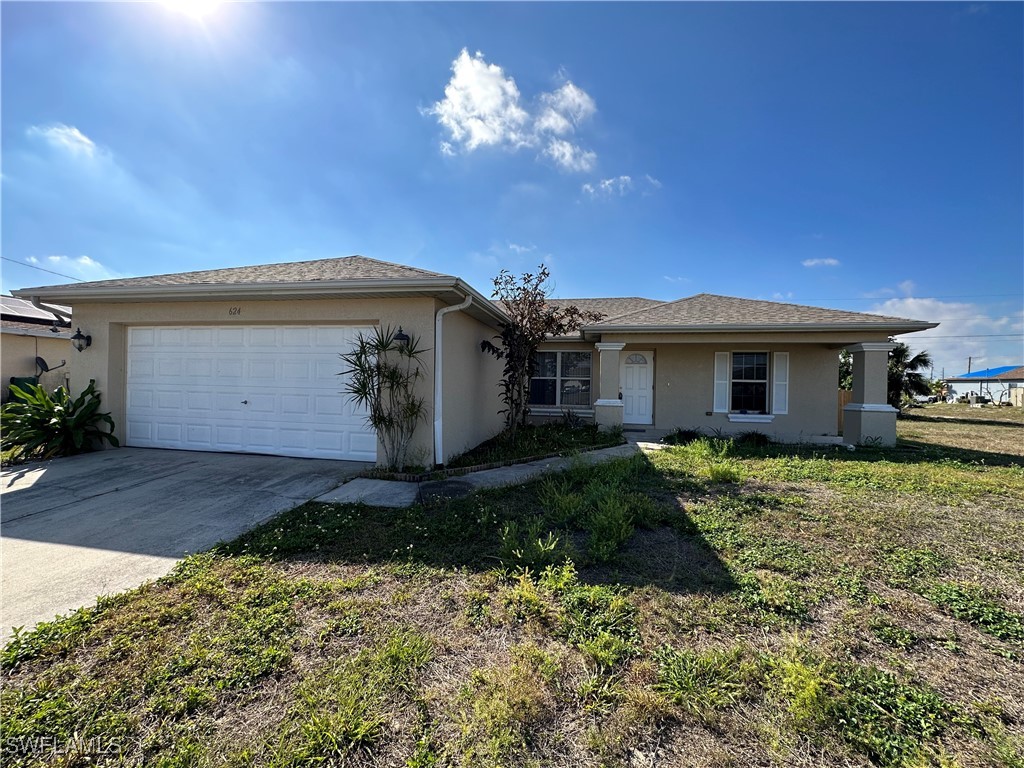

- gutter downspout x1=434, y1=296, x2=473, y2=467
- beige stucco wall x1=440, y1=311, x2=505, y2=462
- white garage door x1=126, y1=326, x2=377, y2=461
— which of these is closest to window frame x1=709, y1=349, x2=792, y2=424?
beige stucco wall x1=440, y1=311, x2=505, y2=462

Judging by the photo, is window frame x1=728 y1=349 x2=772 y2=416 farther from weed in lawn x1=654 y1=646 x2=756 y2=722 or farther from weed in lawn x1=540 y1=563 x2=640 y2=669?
weed in lawn x1=654 y1=646 x2=756 y2=722

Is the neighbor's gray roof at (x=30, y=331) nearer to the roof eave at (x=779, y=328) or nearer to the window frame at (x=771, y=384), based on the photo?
the roof eave at (x=779, y=328)

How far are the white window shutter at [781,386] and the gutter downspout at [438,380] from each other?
9414 millimetres

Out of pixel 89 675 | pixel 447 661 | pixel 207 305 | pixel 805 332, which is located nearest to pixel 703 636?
pixel 447 661

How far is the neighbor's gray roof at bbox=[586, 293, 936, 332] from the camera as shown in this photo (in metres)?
9.31

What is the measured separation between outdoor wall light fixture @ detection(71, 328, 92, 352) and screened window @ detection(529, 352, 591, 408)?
10067 mm

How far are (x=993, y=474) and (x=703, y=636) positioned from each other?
7.98 meters

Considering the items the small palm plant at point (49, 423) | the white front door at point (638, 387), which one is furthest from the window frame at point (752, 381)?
the small palm plant at point (49, 423)

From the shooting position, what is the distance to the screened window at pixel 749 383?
11.5 metres

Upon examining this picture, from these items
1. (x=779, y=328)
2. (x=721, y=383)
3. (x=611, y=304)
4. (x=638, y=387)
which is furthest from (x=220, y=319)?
(x=611, y=304)

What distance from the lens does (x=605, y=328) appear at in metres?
10.1

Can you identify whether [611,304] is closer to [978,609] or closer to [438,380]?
[438,380]

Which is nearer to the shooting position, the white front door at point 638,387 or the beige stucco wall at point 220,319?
the beige stucco wall at point 220,319

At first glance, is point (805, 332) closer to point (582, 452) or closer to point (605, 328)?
point (605, 328)
